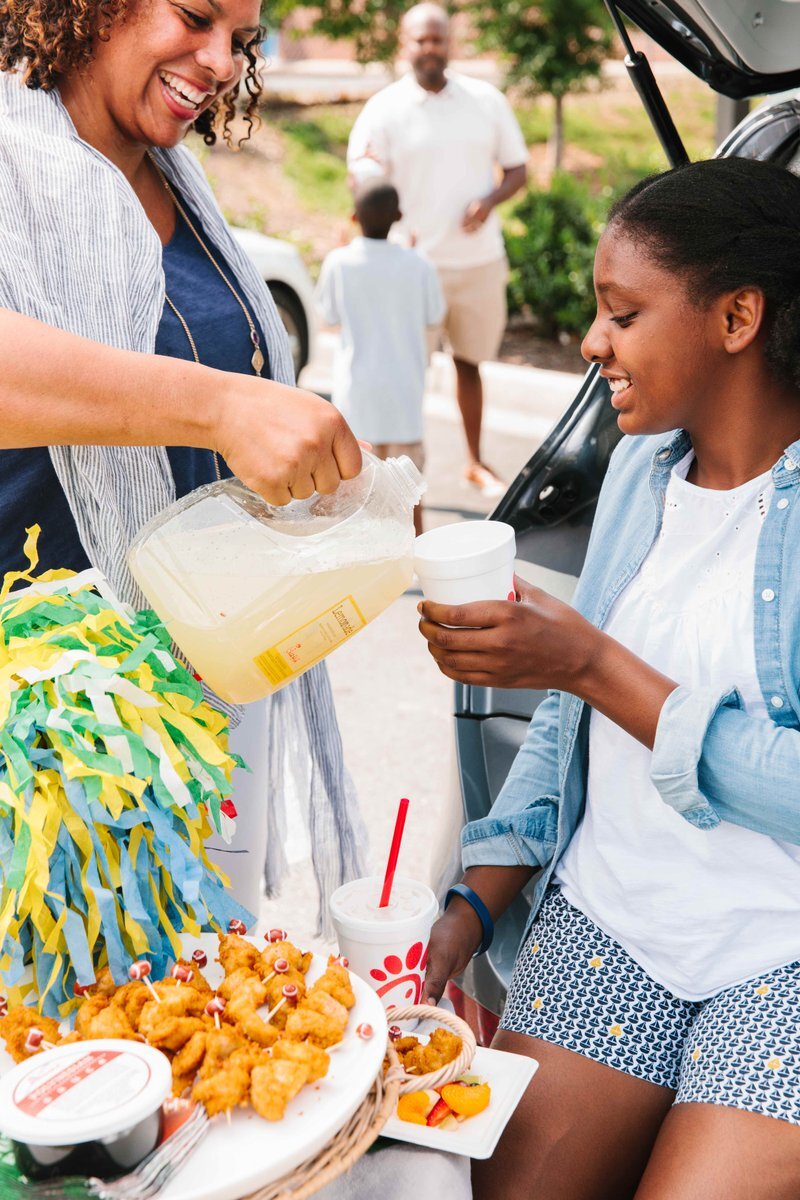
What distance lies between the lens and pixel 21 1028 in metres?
1.32

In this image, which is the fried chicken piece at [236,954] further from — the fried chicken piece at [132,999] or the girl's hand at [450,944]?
the girl's hand at [450,944]

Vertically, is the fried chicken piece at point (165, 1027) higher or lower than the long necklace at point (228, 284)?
lower

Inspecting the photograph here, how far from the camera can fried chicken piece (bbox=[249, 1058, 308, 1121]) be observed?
1208mm

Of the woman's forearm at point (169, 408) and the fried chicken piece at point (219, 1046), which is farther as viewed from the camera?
the woman's forearm at point (169, 408)

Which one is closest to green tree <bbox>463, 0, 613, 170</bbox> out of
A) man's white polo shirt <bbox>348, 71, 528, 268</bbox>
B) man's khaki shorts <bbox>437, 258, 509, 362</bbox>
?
man's white polo shirt <bbox>348, 71, 528, 268</bbox>

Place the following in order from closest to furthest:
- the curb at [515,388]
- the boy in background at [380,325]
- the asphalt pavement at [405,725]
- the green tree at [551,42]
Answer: the asphalt pavement at [405,725] < the boy in background at [380,325] < the curb at [515,388] < the green tree at [551,42]

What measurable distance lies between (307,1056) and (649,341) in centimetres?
105

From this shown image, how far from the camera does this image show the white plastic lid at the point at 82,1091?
1.12 m

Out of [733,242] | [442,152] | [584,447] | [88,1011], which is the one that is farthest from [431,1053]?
[442,152]

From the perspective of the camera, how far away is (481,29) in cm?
1365

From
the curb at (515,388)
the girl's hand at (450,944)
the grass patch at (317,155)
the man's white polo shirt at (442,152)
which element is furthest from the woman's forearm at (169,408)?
the grass patch at (317,155)

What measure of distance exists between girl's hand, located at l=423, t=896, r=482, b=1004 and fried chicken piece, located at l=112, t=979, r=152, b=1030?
1.68 ft

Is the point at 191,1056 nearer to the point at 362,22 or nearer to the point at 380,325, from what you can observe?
the point at 380,325

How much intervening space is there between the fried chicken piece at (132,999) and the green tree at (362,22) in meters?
15.6
